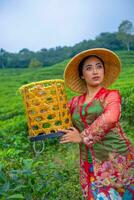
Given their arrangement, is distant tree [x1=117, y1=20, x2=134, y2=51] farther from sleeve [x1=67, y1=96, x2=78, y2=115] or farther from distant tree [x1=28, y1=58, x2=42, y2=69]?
sleeve [x1=67, y1=96, x2=78, y2=115]

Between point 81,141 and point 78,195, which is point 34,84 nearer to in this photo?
point 81,141

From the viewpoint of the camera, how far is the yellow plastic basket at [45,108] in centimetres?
235

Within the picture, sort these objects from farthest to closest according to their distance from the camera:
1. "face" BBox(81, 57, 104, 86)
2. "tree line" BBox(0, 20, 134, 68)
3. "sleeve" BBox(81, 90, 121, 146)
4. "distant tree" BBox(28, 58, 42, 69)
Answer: "tree line" BBox(0, 20, 134, 68), "distant tree" BBox(28, 58, 42, 69), "face" BBox(81, 57, 104, 86), "sleeve" BBox(81, 90, 121, 146)

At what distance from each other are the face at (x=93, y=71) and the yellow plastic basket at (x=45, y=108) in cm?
18

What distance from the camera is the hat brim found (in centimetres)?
252

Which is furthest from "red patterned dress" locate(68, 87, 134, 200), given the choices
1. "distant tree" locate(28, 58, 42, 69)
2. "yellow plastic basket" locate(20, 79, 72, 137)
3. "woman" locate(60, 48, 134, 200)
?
"distant tree" locate(28, 58, 42, 69)

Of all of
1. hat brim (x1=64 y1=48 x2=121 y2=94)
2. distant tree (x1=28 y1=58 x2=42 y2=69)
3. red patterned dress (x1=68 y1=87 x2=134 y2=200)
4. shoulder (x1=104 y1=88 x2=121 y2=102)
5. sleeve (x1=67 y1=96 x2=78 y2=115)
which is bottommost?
distant tree (x1=28 y1=58 x2=42 y2=69)

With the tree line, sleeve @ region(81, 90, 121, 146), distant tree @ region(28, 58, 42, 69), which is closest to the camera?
sleeve @ region(81, 90, 121, 146)

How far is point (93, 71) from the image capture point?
8.16 ft

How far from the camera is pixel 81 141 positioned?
240cm

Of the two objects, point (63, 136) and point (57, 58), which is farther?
point (57, 58)

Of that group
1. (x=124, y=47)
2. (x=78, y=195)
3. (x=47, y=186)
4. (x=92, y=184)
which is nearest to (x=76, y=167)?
(x=78, y=195)

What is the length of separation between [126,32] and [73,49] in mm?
5793

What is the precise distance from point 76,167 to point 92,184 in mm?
2631
